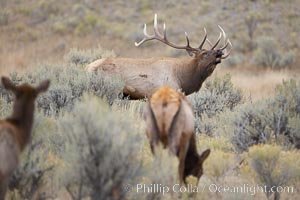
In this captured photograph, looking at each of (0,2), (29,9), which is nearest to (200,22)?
(29,9)

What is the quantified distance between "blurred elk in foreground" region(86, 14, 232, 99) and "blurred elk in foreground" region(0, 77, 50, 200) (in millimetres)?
5868

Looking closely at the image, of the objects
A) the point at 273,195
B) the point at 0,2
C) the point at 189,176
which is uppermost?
the point at 0,2

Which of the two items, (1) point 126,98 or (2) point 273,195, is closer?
(2) point 273,195

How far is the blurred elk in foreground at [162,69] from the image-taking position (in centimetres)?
1116

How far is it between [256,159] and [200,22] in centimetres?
2257

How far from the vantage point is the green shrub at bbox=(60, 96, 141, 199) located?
5164mm

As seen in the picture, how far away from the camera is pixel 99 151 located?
520 cm

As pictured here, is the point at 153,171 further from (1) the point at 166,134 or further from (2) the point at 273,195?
(2) the point at 273,195

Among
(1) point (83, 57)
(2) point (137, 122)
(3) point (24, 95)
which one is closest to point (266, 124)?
(2) point (137, 122)

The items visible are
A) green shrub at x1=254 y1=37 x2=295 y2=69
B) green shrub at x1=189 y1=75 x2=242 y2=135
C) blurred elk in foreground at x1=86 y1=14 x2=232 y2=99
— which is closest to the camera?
blurred elk in foreground at x1=86 y1=14 x2=232 y2=99

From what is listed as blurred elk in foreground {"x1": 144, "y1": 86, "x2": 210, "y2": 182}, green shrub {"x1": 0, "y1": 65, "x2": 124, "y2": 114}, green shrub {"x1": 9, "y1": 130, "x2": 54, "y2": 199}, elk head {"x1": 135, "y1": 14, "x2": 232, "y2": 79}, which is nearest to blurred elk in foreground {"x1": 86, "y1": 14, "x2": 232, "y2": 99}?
elk head {"x1": 135, "y1": 14, "x2": 232, "y2": 79}

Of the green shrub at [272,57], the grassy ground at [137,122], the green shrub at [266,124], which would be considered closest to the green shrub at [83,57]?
the grassy ground at [137,122]

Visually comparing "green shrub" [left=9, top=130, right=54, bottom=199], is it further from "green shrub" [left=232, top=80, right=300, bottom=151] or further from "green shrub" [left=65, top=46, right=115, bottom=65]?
"green shrub" [left=65, top=46, right=115, bottom=65]

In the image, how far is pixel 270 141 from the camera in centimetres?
810
